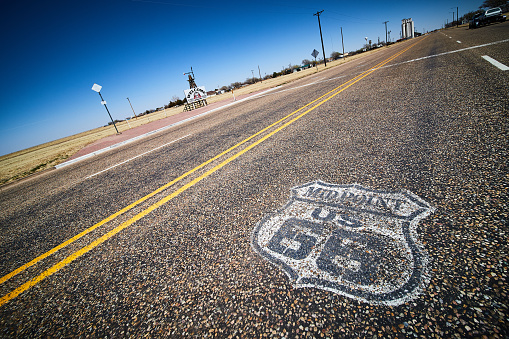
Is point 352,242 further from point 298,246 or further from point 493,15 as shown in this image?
point 493,15

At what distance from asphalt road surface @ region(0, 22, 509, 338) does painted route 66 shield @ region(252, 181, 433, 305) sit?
0.01m

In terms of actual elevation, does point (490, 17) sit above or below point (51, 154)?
above

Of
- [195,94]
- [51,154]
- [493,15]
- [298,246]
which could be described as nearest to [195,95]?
[195,94]

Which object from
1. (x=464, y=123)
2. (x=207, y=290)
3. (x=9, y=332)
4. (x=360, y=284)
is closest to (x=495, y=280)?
(x=360, y=284)

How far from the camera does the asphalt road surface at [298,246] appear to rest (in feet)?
3.88

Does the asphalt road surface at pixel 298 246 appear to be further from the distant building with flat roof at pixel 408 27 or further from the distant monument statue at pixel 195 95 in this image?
the distant building with flat roof at pixel 408 27

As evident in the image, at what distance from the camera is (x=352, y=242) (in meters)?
1.58

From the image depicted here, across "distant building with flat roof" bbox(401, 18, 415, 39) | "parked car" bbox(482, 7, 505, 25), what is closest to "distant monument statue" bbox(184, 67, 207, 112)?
"parked car" bbox(482, 7, 505, 25)

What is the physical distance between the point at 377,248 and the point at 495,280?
58cm

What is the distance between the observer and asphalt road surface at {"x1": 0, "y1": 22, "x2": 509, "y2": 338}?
1.18 m

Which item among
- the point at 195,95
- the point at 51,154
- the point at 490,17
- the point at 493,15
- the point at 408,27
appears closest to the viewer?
the point at 51,154

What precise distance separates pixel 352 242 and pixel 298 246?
425 mm

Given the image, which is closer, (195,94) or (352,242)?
(352,242)

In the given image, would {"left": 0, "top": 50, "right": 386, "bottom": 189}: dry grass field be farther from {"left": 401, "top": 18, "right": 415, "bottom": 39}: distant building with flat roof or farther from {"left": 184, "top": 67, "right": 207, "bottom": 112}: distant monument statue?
{"left": 401, "top": 18, "right": 415, "bottom": 39}: distant building with flat roof
